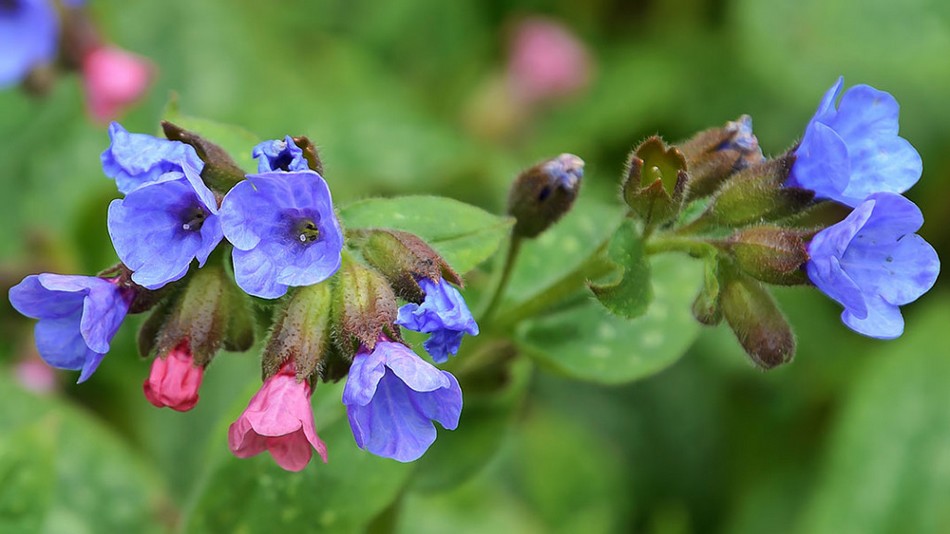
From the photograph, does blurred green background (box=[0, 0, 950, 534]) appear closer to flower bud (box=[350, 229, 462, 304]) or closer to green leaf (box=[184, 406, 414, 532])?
green leaf (box=[184, 406, 414, 532])

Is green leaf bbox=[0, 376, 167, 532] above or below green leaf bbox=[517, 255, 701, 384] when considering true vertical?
below

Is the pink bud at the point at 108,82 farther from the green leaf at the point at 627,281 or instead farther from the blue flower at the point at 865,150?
the blue flower at the point at 865,150

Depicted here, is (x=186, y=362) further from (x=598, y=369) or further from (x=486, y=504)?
(x=486, y=504)

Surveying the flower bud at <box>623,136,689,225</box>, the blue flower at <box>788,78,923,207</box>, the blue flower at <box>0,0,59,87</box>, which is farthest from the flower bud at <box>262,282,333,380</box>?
the blue flower at <box>0,0,59,87</box>

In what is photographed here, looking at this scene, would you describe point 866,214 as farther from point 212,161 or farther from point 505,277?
point 212,161

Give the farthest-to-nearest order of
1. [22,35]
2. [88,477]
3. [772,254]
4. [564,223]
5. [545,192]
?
1. [22,35]
2. [88,477]
3. [564,223]
4. [545,192]
5. [772,254]

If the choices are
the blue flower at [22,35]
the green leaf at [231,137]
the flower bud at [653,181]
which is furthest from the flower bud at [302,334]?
the blue flower at [22,35]

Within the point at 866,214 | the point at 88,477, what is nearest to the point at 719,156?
the point at 866,214
